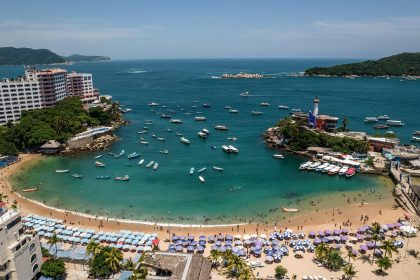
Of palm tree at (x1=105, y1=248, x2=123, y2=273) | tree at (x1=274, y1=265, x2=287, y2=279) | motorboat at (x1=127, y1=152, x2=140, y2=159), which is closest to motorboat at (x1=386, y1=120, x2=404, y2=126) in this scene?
motorboat at (x1=127, y1=152, x2=140, y2=159)

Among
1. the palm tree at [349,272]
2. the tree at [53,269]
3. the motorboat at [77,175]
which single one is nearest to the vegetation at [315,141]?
the palm tree at [349,272]

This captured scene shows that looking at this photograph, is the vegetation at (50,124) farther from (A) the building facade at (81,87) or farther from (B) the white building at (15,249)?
(B) the white building at (15,249)

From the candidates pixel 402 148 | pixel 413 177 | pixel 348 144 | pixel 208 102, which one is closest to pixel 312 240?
pixel 413 177

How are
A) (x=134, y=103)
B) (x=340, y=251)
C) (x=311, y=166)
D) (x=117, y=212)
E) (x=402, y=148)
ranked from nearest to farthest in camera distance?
(x=340, y=251) → (x=117, y=212) → (x=311, y=166) → (x=402, y=148) → (x=134, y=103)

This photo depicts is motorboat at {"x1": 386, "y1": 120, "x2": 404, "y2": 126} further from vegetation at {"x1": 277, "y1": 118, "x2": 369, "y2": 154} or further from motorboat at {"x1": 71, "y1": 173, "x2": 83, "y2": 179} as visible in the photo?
motorboat at {"x1": 71, "y1": 173, "x2": 83, "y2": 179}


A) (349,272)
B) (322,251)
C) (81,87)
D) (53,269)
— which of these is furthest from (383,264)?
(81,87)

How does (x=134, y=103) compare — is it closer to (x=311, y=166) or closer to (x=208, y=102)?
(x=208, y=102)

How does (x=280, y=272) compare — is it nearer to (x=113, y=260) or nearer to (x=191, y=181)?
(x=113, y=260)
